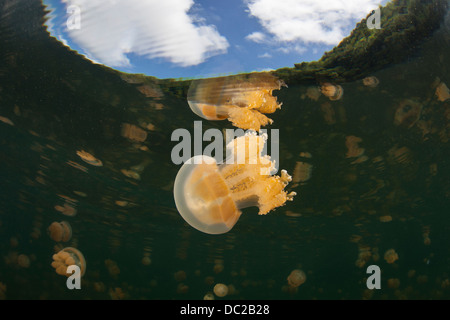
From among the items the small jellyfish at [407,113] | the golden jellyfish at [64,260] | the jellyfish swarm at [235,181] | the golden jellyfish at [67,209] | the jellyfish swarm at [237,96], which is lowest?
the golden jellyfish at [64,260]

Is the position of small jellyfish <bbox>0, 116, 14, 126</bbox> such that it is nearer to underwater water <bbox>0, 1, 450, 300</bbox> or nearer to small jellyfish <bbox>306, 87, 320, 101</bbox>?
underwater water <bbox>0, 1, 450, 300</bbox>

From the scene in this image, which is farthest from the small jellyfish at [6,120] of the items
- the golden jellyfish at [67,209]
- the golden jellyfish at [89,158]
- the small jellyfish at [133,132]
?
the golden jellyfish at [67,209]

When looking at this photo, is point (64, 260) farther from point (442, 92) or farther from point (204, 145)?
point (442, 92)

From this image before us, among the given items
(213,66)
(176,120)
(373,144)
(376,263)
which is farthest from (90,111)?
(376,263)

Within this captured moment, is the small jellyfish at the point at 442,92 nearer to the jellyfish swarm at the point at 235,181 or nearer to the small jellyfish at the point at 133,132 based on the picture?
the jellyfish swarm at the point at 235,181
